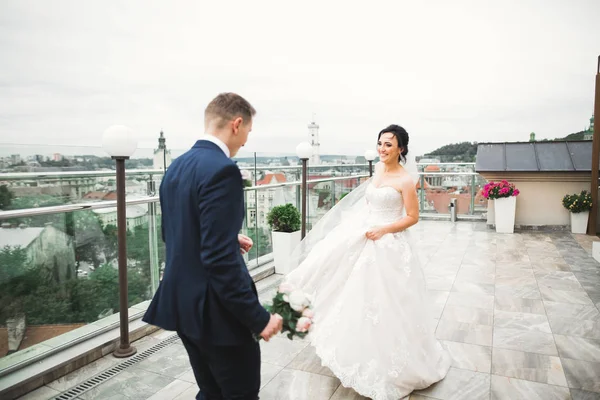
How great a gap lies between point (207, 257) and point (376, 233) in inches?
70.8

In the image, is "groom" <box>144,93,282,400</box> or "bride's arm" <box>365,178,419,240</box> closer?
"groom" <box>144,93,282,400</box>

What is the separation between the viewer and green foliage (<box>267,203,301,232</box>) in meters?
5.64

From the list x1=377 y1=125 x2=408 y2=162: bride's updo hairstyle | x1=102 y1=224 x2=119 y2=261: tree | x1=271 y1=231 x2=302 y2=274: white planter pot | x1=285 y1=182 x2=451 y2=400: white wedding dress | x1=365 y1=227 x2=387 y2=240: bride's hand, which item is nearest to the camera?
x1=285 y1=182 x2=451 y2=400: white wedding dress

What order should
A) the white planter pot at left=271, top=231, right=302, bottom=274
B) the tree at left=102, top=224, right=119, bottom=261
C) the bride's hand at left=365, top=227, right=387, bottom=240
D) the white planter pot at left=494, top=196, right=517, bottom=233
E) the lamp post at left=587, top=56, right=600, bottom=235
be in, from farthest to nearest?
the white planter pot at left=494, top=196, right=517, bottom=233
the lamp post at left=587, top=56, right=600, bottom=235
the white planter pot at left=271, top=231, right=302, bottom=274
the tree at left=102, top=224, right=119, bottom=261
the bride's hand at left=365, top=227, right=387, bottom=240

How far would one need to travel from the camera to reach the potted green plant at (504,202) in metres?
8.12

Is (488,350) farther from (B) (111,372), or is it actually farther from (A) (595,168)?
(A) (595,168)

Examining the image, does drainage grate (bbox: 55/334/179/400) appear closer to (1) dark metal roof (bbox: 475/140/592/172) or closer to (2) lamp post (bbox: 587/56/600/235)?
(1) dark metal roof (bbox: 475/140/592/172)

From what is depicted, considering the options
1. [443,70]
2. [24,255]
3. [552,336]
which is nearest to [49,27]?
[24,255]

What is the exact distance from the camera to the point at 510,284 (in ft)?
16.2

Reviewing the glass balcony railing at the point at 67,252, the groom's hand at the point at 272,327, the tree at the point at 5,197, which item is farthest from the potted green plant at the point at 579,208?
the tree at the point at 5,197

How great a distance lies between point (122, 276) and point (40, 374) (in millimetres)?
820

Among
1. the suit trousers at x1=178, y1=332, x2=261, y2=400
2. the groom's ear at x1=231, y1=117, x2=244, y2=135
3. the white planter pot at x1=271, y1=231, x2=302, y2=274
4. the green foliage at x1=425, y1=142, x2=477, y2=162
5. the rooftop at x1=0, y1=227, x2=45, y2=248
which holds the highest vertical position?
the green foliage at x1=425, y1=142, x2=477, y2=162

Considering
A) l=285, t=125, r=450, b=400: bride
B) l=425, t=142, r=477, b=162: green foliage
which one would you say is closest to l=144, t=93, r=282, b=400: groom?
l=285, t=125, r=450, b=400: bride

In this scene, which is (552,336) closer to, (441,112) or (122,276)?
(122,276)
